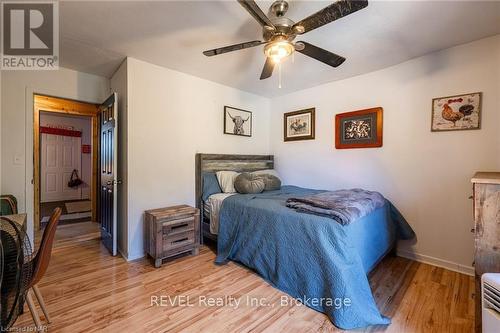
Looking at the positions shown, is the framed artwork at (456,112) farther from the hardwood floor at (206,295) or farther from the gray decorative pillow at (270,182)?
the gray decorative pillow at (270,182)

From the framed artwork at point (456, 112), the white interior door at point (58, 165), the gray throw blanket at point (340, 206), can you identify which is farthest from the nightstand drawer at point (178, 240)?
the white interior door at point (58, 165)

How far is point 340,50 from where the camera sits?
2287 millimetres

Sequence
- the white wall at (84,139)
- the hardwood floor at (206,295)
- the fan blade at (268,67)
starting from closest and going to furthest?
the hardwood floor at (206,295)
the fan blade at (268,67)
the white wall at (84,139)

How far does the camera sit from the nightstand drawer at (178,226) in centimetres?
240

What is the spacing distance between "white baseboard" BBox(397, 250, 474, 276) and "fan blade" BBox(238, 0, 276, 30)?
282 centimetres

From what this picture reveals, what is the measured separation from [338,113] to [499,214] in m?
2.09

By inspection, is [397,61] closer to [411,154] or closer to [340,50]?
[340,50]

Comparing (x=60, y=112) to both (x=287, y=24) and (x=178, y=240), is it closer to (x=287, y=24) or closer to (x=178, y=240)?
(x=178, y=240)

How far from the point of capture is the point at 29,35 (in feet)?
6.64

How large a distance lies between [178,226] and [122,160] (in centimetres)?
103

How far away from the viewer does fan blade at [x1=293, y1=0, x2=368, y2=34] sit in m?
1.20

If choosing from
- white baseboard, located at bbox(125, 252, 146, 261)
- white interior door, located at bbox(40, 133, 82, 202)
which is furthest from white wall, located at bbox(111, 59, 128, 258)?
white interior door, located at bbox(40, 133, 82, 202)

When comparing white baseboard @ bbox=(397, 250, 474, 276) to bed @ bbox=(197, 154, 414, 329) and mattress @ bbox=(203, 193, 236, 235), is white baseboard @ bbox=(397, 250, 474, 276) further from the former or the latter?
mattress @ bbox=(203, 193, 236, 235)

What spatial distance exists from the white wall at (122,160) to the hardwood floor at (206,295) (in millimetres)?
268
